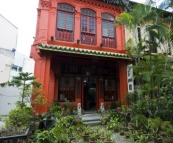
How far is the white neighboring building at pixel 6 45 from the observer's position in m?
11.5

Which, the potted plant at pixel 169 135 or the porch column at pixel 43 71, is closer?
the potted plant at pixel 169 135

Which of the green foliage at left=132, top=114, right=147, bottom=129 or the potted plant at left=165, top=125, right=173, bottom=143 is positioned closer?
the potted plant at left=165, top=125, right=173, bottom=143

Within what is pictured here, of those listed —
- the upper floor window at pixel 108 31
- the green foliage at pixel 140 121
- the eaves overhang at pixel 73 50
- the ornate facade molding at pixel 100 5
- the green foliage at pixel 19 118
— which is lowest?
the green foliage at pixel 140 121

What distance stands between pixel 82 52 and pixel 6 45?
34.8 ft

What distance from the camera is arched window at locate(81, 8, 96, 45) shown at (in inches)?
328

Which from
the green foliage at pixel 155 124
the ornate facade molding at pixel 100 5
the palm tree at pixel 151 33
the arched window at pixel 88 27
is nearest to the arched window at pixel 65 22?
the arched window at pixel 88 27

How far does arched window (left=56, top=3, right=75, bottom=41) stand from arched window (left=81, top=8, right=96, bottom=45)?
69 centimetres

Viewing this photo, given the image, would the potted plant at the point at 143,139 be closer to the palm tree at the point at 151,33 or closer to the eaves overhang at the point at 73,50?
the palm tree at the point at 151,33

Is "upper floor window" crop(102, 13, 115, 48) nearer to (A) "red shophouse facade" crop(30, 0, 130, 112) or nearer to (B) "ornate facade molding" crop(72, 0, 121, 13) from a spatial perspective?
(A) "red shophouse facade" crop(30, 0, 130, 112)

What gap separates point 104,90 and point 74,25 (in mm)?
4575

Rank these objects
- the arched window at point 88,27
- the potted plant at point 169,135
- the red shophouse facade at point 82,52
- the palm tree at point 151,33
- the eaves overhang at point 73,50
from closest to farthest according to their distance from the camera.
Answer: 1. the potted plant at point 169,135
2. the palm tree at point 151,33
3. the eaves overhang at point 73,50
4. the red shophouse facade at point 82,52
5. the arched window at point 88,27

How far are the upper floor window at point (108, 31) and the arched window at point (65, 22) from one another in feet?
6.84

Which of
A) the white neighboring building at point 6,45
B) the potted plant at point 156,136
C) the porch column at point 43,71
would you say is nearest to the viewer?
the potted plant at point 156,136

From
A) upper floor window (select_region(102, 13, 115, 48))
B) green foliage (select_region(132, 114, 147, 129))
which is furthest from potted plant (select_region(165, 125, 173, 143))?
upper floor window (select_region(102, 13, 115, 48))
